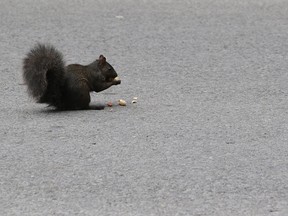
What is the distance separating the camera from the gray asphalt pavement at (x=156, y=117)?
5035 mm

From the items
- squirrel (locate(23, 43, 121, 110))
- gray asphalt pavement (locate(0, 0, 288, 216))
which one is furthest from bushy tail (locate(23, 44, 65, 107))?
gray asphalt pavement (locate(0, 0, 288, 216))

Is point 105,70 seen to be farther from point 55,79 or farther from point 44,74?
point 44,74

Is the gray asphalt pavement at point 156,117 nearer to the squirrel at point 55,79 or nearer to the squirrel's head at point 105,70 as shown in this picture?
the squirrel at point 55,79

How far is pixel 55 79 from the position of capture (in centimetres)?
700

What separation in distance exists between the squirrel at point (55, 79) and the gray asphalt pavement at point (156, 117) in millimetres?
115

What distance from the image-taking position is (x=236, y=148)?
6.04m

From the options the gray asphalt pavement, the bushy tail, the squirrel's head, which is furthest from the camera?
the squirrel's head

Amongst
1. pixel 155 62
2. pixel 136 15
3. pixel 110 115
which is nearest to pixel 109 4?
pixel 136 15

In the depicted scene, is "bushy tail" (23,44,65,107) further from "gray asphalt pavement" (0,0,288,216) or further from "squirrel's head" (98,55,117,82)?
"squirrel's head" (98,55,117,82)

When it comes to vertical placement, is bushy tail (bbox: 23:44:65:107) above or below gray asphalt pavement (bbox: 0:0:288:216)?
above

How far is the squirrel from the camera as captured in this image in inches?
273

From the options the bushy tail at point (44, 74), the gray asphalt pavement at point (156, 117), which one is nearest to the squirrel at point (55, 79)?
the bushy tail at point (44, 74)

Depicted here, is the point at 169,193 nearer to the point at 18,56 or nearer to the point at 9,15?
the point at 18,56

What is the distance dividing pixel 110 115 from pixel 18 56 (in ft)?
7.38
